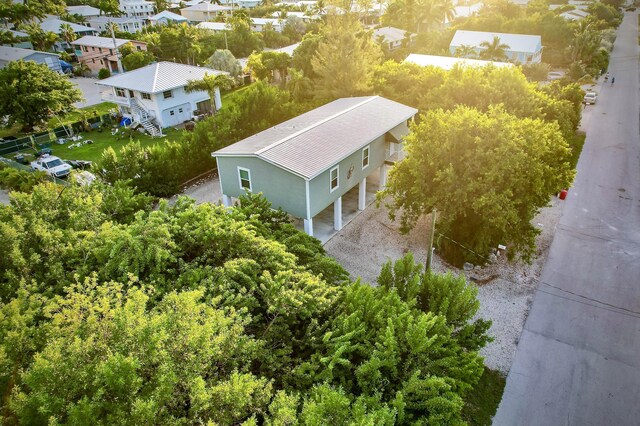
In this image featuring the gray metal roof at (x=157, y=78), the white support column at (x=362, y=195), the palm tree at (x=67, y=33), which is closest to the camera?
the white support column at (x=362, y=195)

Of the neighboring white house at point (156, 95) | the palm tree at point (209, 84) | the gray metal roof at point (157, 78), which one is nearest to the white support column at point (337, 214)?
the palm tree at point (209, 84)

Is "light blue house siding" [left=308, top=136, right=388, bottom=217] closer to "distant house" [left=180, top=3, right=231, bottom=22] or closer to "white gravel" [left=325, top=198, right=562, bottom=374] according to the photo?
"white gravel" [left=325, top=198, right=562, bottom=374]

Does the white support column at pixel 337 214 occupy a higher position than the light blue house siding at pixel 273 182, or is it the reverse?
the light blue house siding at pixel 273 182

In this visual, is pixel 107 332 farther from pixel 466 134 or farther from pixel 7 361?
pixel 466 134

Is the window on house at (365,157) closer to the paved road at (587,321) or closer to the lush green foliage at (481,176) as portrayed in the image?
the lush green foliage at (481,176)

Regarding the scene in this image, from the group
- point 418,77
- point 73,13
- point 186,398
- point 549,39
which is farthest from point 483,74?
point 73,13

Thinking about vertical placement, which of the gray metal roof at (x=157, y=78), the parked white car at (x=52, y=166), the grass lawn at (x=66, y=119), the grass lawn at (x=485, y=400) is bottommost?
the grass lawn at (x=485, y=400)
